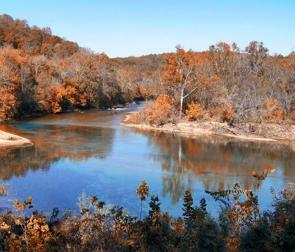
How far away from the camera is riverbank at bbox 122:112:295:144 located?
45.2 meters

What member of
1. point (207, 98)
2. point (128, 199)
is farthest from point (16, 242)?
point (207, 98)

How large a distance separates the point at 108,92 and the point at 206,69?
65.7ft

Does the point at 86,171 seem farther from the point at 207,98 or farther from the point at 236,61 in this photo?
the point at 236,61

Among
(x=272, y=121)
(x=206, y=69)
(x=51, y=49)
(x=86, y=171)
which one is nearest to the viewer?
(x=86, y=171)

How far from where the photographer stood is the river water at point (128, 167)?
21.8 metres

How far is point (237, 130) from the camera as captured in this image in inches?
1852

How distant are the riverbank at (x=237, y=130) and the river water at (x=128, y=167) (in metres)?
3.20

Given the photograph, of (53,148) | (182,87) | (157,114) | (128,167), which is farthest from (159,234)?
(182,87)

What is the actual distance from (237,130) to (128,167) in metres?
21.2

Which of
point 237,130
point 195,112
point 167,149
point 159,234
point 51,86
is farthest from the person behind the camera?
point 51,86

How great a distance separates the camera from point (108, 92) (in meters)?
78.9

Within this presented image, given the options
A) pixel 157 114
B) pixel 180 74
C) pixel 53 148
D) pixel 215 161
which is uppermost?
pixel 180 74

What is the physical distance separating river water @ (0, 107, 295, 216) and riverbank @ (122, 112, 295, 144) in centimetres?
320

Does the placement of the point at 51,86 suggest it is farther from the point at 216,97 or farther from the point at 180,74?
the point at 216,97
